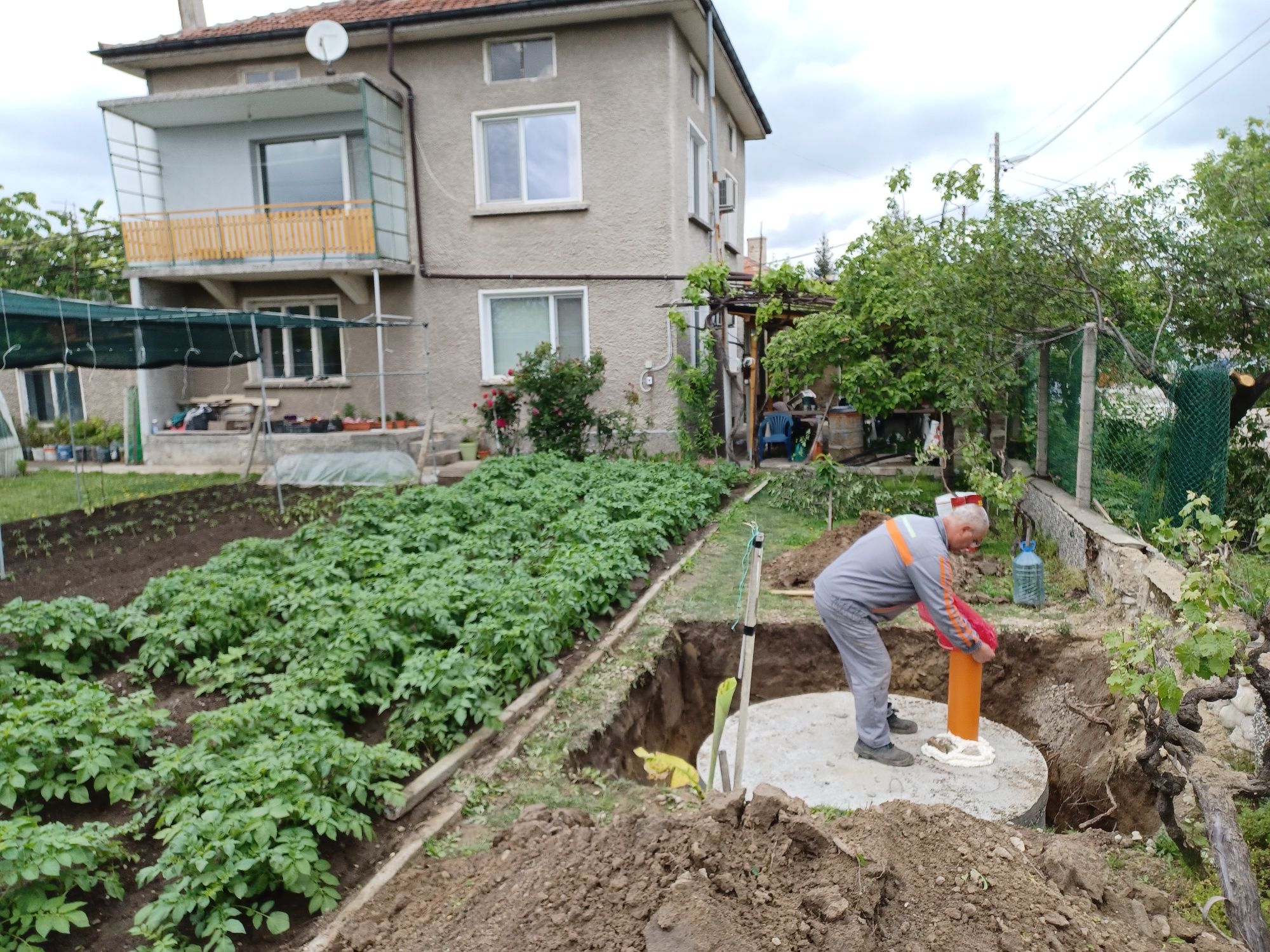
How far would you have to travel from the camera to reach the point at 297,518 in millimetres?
10086

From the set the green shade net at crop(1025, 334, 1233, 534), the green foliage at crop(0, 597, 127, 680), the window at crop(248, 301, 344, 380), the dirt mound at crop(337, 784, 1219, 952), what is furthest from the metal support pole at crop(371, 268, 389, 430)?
the dirt mound at crop(337, 784, 1219, 952)

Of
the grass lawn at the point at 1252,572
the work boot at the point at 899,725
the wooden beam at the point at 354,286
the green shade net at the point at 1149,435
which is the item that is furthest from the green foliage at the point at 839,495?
the wooden beam at the point at 354,286

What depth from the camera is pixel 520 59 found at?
47.8 feet

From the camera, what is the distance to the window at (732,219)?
18.6 m

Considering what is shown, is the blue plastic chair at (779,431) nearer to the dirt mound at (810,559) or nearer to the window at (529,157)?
the window at (529,157)

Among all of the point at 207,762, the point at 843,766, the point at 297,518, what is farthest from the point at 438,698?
the point at 297,518

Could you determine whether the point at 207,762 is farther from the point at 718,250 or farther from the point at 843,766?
the point at 718,250

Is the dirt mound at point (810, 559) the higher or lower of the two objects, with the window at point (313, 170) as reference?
lower

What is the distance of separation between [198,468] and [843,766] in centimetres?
1354

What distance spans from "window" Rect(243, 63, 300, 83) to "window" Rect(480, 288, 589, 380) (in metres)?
5.29

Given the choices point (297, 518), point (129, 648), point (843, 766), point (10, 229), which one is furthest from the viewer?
point (10, 229)

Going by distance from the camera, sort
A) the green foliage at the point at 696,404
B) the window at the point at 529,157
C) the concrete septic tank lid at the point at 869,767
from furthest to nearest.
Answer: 1. the window at the point at 529,157
2. the green foliage at the point at 696,404
3. the concrete septic tank lid at the point at 869,767

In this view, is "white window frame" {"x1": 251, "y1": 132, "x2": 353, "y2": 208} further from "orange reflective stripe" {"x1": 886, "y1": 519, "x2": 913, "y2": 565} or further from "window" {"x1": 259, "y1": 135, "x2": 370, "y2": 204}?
"orange reflective stripe" {"x1": 886, "y1": 519, "x2": 913, "y2": 565}

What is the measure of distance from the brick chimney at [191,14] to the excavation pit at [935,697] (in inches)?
660
